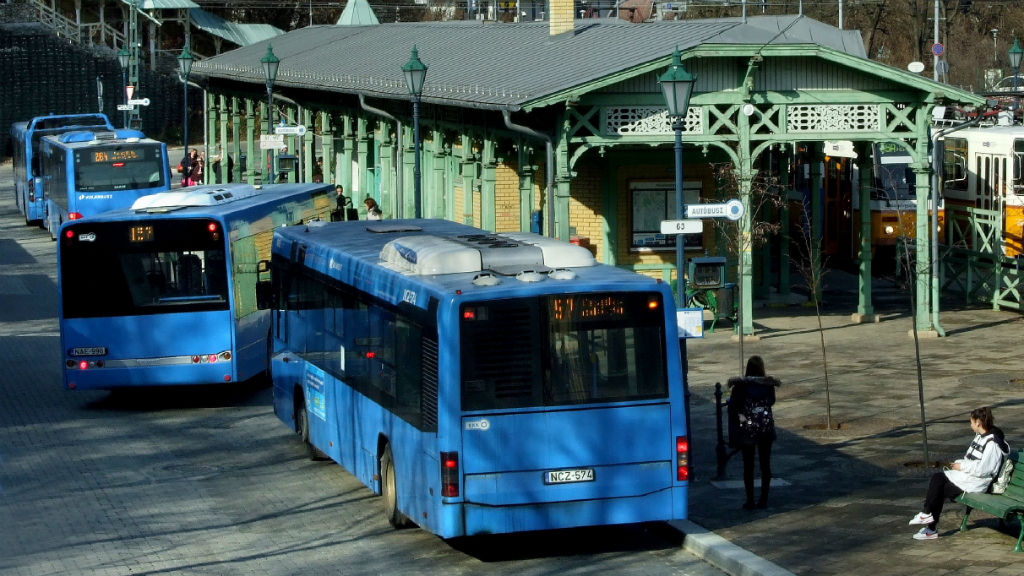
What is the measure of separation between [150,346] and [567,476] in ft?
32.9

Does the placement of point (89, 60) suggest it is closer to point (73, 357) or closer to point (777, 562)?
point (73, 357)

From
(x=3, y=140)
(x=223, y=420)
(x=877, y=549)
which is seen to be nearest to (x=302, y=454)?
(x=223, y=420)

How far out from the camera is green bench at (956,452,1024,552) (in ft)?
41.6

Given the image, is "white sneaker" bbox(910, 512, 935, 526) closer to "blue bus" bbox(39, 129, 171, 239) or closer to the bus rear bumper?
the bus rear bumper

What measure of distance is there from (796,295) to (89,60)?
58.7m

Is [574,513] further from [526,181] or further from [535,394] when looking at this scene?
[526,181]

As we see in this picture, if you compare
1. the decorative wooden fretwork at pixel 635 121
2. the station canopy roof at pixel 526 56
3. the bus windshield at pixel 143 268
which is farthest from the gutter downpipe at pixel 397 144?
the bus windshield at pixel 143 268

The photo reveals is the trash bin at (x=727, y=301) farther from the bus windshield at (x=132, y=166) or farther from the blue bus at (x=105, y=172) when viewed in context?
the bus windshield at (x=132, y=166)

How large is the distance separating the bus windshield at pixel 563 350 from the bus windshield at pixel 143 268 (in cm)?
967

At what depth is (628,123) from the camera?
88.5 ft

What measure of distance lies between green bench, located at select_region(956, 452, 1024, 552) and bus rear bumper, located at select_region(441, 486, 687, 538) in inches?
89.2

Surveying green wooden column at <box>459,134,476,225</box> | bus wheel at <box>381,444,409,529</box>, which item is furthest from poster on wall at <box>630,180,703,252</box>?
bus wheel at <box>381,444,409,529</box>

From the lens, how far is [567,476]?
1302 centimetres

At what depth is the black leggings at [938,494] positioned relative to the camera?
43.3 ft
